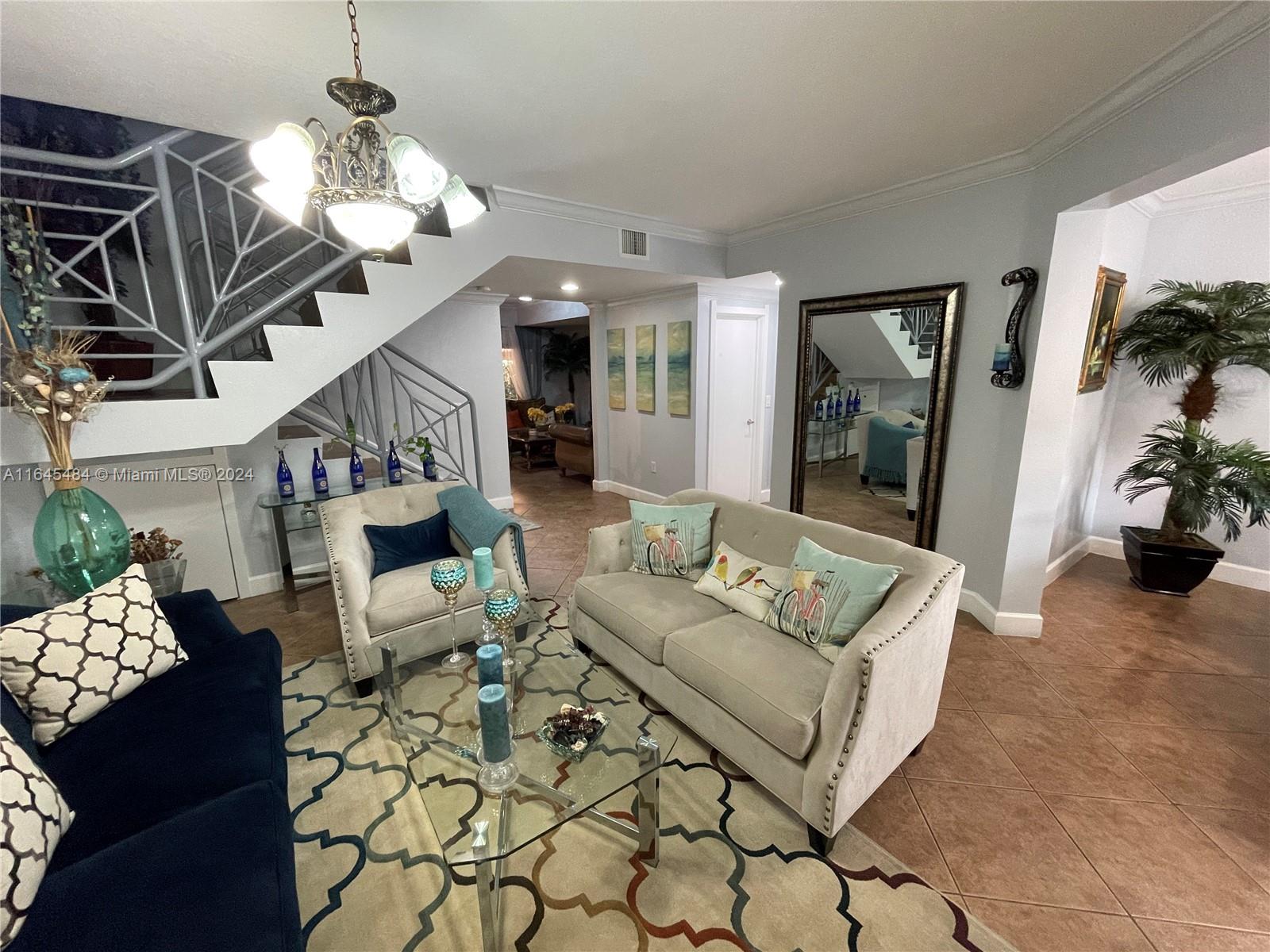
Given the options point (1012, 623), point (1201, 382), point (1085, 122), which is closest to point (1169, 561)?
point (1201, 382)

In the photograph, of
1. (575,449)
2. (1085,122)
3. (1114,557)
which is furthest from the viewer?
(575,449)

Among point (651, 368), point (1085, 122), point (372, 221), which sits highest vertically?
point (1085, 122)

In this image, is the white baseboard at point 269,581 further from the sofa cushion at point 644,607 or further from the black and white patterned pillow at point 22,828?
the black and white patterned pillow at point 22,828

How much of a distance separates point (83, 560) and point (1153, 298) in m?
6.23

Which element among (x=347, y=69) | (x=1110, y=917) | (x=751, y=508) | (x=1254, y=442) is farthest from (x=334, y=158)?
(x=1254, y=442)

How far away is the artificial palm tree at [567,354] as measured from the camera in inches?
355

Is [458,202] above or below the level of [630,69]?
below

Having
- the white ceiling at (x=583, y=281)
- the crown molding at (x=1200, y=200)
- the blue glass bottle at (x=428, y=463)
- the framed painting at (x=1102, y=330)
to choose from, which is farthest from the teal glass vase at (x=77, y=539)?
the crown molding at (x=1200, y=200)

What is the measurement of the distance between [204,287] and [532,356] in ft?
20.6

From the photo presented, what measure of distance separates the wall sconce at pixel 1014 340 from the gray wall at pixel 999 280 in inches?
1.8

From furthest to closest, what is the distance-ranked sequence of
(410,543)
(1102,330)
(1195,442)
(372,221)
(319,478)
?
1. (319,478)
2. (1102,330)
3. (1195,442)
4. (410,543)
5. (372,221)

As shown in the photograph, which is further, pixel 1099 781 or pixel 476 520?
pixel 476 520

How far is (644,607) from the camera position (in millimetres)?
2199

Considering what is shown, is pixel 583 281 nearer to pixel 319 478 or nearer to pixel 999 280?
pixel 319 478
